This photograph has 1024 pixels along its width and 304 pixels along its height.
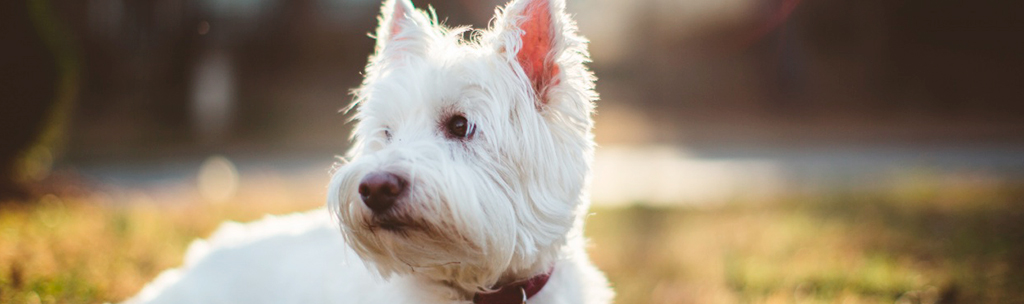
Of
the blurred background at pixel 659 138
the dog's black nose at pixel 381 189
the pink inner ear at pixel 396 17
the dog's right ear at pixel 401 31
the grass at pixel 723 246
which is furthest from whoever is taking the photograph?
the blurred background at pixel 659 138

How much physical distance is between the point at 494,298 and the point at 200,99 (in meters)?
17.5

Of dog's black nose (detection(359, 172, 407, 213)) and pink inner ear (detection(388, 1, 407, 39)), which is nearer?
dog's black nose (detection(359, 172, 407, 213))

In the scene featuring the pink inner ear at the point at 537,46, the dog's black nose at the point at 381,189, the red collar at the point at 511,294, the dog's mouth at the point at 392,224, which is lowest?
the red collar at the point at 511,294

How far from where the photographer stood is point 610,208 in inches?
285

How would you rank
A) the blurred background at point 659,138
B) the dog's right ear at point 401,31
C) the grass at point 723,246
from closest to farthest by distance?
the dog's right ear at point 401,31
the grass at point 723,246
the blurred background at point 659,138

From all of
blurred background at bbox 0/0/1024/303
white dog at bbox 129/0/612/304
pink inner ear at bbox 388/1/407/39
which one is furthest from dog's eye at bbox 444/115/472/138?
blurred background at bbox 0/0/1024/303

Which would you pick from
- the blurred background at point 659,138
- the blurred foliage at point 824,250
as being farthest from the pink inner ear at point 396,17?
the blurred foliage at point 824,250

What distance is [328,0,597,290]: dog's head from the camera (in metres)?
2.40

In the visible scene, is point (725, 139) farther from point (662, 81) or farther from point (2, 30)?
point (2, 30)

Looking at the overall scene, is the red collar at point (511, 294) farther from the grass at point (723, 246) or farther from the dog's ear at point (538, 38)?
→ the grass at point (723, 246)

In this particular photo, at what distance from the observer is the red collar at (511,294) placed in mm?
2785

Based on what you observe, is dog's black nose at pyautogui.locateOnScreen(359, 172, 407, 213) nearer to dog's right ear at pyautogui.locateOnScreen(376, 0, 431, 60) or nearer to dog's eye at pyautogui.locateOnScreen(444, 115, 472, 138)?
dog's eye at pyautogui.locateOnScreen(444, 115, 472, 138)

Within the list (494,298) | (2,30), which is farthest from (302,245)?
(2,30)

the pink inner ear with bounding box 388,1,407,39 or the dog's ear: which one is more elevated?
the pink inner ear with bounding box 388,1,407,39
